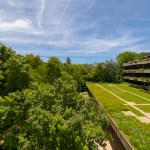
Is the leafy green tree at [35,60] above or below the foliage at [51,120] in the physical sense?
above

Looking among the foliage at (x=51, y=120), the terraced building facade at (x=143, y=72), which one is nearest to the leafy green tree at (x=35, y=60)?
the terraced building facade at (x=143, y=72)

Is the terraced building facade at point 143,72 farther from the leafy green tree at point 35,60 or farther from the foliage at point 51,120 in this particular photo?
the foliage at point 51,120

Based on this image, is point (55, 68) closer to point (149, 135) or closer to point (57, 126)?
point (149, 135)

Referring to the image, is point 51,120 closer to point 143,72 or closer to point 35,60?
point 35,60

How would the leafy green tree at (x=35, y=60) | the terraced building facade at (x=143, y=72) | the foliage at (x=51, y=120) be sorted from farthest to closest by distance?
1. the terraced building facade at (x=143, y=72)
2. the leafy green tree at (x=35, y=60)
3. the foliage at (x=51, y=120)

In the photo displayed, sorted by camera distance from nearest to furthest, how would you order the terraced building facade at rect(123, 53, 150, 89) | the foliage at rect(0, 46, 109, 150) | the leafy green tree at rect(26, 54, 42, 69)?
1. the foliage at rect(0, 46, 109, 150)
2. the leafy green tree at rect(26, 54, 42, 69)
3. the terraced building facade at rect(123, 53, 150, 89)

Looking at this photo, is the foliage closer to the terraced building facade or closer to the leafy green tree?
the leafy green tree

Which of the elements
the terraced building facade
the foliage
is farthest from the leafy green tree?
the foliage

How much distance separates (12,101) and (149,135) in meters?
11.6

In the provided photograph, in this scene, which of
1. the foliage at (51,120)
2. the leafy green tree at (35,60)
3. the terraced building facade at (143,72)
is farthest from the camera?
the terraced building facade at (143,72)

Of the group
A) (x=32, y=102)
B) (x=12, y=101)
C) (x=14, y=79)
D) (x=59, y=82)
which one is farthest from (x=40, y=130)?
(x=14, y=79)

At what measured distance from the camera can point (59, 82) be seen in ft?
66.1

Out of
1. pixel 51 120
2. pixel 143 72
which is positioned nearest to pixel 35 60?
pixel 143 72

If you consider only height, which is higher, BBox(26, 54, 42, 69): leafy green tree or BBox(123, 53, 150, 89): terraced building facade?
BBox(26, 54, 42, 69): leafy green tree
